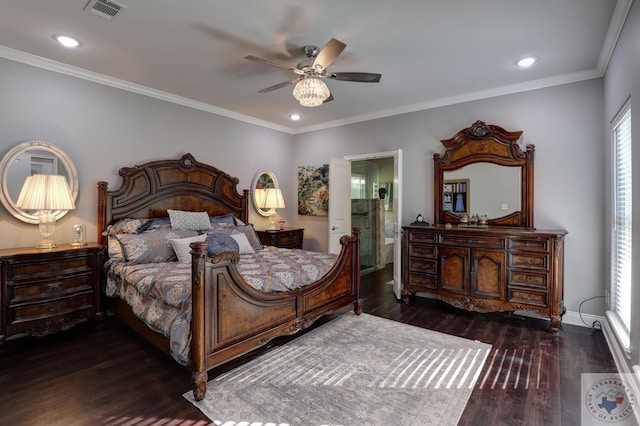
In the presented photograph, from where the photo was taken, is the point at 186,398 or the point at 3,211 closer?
the point at 186,398

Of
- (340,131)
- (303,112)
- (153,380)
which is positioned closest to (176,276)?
(153,380)

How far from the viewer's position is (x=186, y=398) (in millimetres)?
2154

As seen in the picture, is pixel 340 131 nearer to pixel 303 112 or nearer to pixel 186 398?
pixel 303 112

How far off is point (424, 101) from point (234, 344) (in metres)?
3.93

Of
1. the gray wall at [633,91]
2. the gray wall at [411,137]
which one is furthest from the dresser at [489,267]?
the gray wall at [633,91]

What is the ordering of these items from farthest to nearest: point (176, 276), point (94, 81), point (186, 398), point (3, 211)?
point (94, 81)
point (3, 211)
point (176, 276)
point (186, 398)

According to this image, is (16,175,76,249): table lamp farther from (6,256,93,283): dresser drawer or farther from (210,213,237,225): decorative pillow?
(210,213,237,225): decorative pillow

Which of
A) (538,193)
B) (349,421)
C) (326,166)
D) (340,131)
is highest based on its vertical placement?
Answer: (340,131)

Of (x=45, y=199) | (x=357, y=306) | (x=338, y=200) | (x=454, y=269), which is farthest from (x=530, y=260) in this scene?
(x=45, y=199)

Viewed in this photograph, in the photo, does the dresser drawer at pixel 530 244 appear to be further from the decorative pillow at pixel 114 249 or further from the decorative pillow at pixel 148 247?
the decorative pillow at pixel 114 249

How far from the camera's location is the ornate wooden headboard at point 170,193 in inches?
148

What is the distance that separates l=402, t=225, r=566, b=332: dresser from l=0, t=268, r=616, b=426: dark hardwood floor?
0.29 metres

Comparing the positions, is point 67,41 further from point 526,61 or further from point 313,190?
point 526,61

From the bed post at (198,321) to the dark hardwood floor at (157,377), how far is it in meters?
0.15
